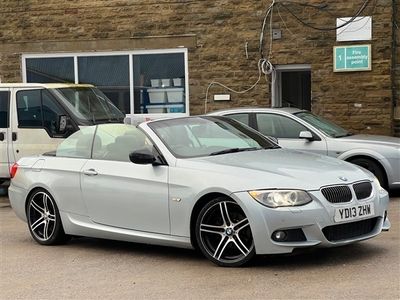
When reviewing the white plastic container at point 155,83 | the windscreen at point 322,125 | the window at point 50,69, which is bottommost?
the windscreen at point 322,125

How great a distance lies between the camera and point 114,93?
1516 centimetres

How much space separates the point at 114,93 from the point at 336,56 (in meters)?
5.17

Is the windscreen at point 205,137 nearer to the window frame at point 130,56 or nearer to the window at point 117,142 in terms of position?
the window at point 117,142

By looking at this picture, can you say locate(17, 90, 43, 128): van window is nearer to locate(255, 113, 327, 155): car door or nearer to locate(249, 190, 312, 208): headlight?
locate(255, 113, 327, 155): car door

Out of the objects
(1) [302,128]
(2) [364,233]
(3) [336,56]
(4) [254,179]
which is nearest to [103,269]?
(4) [254,179]

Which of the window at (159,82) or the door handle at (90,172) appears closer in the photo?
the door handle at (90,172)

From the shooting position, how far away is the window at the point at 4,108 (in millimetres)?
10969

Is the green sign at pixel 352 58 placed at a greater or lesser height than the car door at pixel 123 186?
greater

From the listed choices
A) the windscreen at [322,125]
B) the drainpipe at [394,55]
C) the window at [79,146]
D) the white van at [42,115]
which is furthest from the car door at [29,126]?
the drainpipe at [394,55]

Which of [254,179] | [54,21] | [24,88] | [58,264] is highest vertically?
[54,21]

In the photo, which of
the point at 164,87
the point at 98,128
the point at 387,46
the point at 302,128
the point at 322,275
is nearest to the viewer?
the point at 322,275

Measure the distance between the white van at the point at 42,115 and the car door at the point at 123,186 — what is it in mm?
3386

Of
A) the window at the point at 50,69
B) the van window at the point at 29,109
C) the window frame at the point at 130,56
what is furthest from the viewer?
the window at the point at 50,69

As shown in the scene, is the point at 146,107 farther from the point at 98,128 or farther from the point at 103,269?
the point at 103,269
